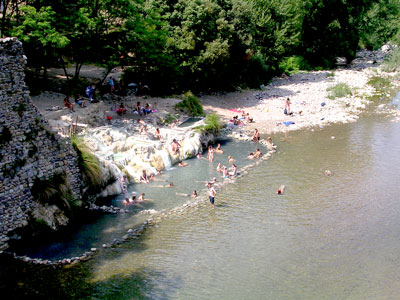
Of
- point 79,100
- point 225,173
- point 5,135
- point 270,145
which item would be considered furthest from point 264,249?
point 79,100

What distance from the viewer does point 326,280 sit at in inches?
667

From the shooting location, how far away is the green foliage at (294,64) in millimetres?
61400

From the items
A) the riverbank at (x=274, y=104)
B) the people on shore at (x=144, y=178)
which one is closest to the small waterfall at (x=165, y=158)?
the people on shore at (x=144, y=178)

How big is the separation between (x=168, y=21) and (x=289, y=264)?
28.8 meters

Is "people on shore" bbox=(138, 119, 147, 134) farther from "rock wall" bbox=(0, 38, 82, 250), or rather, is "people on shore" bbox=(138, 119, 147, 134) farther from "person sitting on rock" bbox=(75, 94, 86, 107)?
"rock wall" bbox=(0, 38, 82, 250)

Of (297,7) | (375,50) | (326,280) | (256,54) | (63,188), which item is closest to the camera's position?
(326,280)

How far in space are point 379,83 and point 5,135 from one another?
48287 millimetres

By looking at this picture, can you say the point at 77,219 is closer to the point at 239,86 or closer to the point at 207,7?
→ the point at 207,7

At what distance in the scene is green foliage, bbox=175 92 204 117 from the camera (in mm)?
37250

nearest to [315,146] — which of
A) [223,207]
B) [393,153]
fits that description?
[393,153]

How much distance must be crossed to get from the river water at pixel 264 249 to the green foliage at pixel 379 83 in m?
27.6

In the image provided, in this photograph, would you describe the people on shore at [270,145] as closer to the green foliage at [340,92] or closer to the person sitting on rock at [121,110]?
the person sitting on rock at [121,110]

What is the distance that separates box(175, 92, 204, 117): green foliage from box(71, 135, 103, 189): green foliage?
1460cm

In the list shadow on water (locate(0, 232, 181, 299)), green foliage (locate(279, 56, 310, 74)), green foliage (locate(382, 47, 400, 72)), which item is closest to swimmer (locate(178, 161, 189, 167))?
shadow on water (locate(0, 232, 181, 299))
